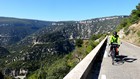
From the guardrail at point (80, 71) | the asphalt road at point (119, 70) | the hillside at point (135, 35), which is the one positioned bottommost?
the hillside at point (135, 35)

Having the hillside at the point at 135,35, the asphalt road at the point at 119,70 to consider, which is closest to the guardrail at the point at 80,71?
the asphalt road at the point at 119,70

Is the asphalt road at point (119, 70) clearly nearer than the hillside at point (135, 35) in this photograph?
Yes

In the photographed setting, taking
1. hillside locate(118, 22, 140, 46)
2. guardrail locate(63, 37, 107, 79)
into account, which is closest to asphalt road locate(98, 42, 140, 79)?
guardrail locate(63, 37, 107, 79)

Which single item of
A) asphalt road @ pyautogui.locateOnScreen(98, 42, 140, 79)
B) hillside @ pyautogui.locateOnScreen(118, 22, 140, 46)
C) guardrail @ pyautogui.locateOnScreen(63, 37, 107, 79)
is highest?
guardrail @ pyautogui.locateOnScreen(63, 37, 107, 79)

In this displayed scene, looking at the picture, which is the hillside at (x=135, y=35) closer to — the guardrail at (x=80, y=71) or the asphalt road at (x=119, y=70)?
the asphalt road at (x=119, y=70)

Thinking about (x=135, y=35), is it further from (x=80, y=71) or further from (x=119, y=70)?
(x=80, y=71)

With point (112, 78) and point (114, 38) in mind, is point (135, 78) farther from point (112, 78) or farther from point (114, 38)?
point (114, 38)

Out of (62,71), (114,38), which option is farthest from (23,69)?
(114,38)

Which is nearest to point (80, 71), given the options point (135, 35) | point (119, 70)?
point (119, 70)

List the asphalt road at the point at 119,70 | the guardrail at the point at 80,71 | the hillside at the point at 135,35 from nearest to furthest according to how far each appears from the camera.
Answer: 1. the guardrail at the point at 80,71
2. the asphalt road at the point at 119,70
3. the hillside at the point at 135,35

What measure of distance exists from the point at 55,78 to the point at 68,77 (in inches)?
1397

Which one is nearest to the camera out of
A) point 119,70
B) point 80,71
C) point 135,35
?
point 80,71

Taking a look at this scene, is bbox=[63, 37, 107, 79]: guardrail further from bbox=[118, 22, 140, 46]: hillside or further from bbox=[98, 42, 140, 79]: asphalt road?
bbox=[118, 22, 140, 46]: hillside

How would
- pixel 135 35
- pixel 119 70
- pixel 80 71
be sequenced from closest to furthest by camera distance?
pixel 80 71 < pixel 119 70 < pixel 135 35
